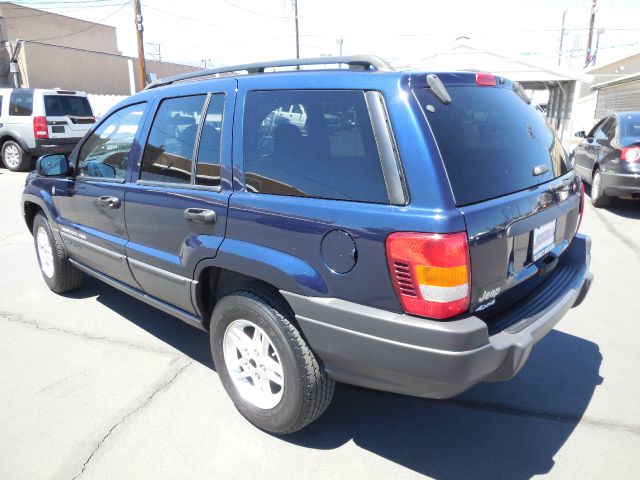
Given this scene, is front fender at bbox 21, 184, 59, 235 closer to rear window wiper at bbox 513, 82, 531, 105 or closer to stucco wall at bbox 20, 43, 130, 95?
rear window wiper at bbox 513, 82, 531, 105

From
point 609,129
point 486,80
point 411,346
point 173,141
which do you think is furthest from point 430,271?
point 609,129

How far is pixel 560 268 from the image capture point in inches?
114

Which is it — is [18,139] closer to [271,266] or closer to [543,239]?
[271,266]

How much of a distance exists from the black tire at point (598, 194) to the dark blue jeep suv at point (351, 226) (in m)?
5.62

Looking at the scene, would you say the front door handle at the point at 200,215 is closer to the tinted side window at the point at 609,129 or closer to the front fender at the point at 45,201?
the front fender at the point at 45,201

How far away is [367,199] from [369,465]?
1.36 m

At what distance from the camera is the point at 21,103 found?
12.1m

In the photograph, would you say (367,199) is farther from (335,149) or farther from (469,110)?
(469,110)

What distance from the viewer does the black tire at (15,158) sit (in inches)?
488

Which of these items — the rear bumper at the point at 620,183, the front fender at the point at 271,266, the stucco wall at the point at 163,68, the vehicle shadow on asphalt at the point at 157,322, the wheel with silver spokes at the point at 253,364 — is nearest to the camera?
the front fender at the point at 271,266

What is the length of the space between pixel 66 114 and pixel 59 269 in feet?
30.7

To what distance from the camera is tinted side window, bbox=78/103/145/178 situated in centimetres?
338

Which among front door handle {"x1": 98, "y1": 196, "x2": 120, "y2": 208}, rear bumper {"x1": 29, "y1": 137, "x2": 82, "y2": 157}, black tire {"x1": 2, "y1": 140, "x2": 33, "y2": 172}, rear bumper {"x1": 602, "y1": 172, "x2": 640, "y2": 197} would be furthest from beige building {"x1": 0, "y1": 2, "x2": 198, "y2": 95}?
front door handle {"x1": 98, "y1": 196, "x2": 120, "y2": 208}

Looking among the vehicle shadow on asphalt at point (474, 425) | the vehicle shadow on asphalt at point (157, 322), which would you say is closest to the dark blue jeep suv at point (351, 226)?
the vehicle shadow on asphalt at point (474, 425)
